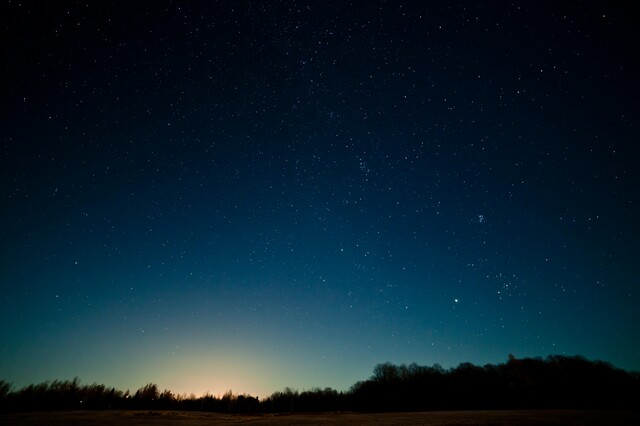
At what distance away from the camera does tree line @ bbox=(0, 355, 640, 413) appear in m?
56.7

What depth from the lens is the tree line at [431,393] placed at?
5669cm

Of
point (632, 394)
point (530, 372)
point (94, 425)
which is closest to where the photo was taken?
point (94, 425)

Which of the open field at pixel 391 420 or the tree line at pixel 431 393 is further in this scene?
the tree line at pixel 431 393

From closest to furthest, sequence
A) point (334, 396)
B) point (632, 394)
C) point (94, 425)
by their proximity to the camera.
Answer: point (94, 425), point (632, 394), point (334, 396)

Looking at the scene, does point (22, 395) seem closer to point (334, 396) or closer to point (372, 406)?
point (334, 396)

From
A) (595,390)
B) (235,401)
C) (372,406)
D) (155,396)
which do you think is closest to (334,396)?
(372,406)

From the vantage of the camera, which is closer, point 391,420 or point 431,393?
point 391,420

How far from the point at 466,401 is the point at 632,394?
28.3 meters

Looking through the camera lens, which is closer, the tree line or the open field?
the open field

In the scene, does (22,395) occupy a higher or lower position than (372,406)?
higher

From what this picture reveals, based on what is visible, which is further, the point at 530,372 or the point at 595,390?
the point at 530,372

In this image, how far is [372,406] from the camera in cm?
6272

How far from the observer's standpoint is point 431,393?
64.4 meters

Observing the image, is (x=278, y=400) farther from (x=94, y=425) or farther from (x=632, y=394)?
(x=632, y=394)
